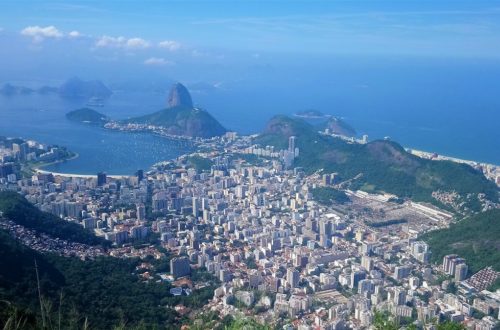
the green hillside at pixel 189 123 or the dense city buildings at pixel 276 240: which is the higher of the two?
the green hillside at pixel 189 123

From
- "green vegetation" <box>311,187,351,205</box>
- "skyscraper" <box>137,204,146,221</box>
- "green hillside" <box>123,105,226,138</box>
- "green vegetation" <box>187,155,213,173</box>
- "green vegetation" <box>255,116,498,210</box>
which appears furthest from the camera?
"green hillside" <box>123,105,226,138</box>

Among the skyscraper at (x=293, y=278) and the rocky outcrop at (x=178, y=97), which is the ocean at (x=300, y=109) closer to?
the rocky outcrop at (x=178, y=97)

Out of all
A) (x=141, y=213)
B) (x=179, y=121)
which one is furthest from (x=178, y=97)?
(x=141, y=213)

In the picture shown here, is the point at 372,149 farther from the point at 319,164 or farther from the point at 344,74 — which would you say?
the point at 344,74

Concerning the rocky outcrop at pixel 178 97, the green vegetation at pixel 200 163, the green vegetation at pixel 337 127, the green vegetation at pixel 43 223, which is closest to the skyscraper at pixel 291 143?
the green vegetation at pixel 200 163

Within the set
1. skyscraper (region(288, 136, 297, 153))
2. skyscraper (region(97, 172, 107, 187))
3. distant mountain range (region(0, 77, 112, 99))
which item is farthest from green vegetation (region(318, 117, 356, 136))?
distant mountain range (region(0, 77, 112, 99))

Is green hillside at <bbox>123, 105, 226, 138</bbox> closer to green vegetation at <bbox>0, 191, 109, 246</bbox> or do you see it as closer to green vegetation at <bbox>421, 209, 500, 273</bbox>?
green vegetation at <bbox>0, 191, 109, 246</bbox>

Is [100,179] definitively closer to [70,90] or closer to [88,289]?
[88,289]
